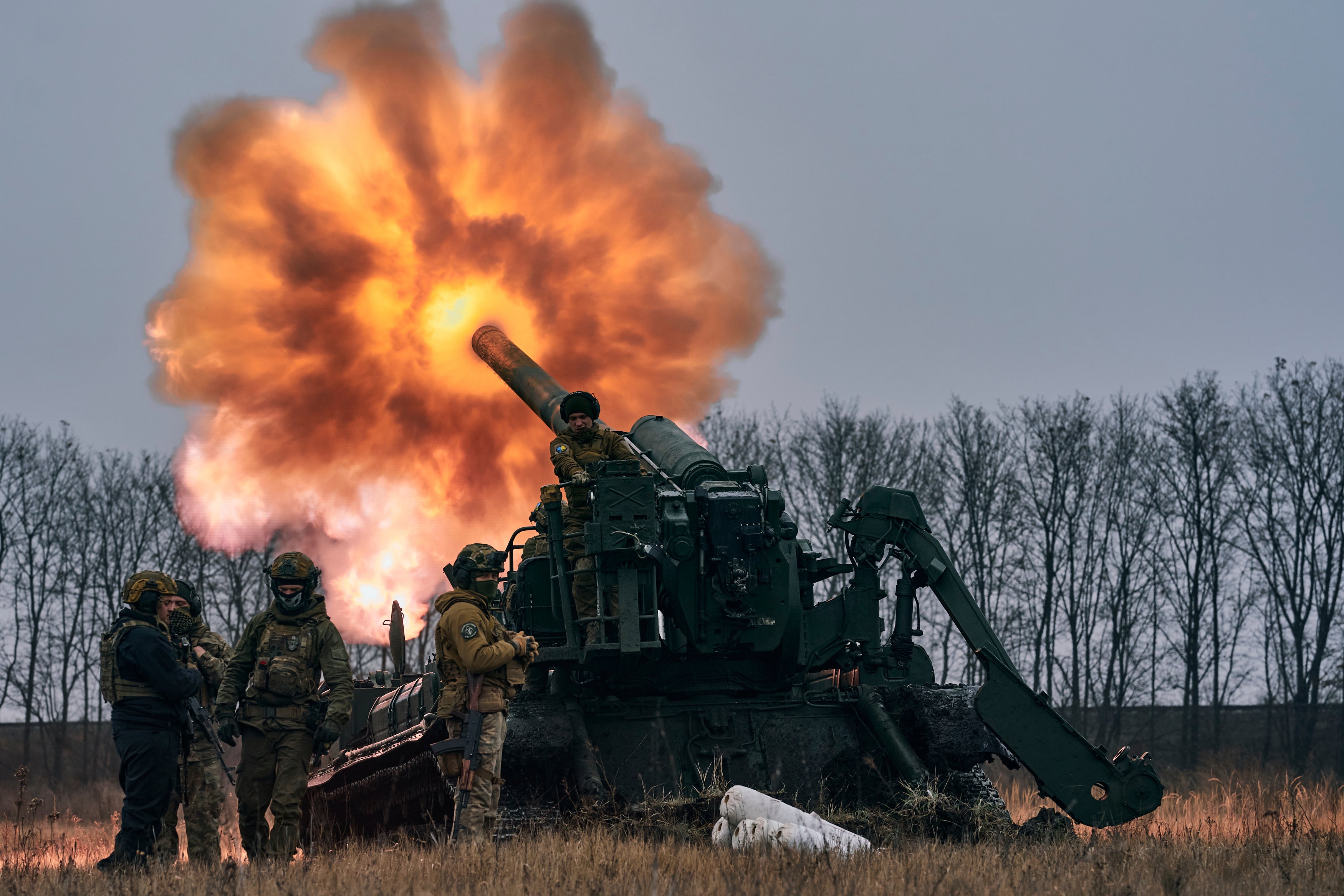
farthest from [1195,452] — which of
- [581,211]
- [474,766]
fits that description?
[474,766]

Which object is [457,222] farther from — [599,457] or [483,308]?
[599,457]

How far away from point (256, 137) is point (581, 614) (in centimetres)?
998

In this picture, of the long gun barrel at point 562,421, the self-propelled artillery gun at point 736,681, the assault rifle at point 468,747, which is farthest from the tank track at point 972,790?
the assault rifle at point 468,747

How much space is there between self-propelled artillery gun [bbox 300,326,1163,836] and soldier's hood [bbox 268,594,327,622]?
4.97 ft

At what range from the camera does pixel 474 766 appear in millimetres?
9586

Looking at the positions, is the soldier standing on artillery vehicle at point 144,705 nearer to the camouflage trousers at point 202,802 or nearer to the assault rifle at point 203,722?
the assault rifle at point 203,722

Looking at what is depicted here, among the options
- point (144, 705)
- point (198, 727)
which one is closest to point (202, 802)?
A: point (198, 727)

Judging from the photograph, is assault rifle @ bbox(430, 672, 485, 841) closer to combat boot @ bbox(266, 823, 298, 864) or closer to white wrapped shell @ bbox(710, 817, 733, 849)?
combat boot @ bbox(266, 823, 298, 864)

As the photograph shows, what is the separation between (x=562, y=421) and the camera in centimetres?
1377

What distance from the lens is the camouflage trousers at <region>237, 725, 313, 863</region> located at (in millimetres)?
9914

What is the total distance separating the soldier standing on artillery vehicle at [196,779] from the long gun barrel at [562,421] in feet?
13.7

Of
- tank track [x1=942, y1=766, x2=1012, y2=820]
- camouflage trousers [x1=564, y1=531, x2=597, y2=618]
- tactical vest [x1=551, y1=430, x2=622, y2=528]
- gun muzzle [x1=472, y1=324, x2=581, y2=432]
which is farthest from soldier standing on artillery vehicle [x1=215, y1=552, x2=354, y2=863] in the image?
tank track [x1=942, y1=766, x2=1012, y2=820]

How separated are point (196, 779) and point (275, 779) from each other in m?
0.75

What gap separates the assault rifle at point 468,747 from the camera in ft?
31.3
